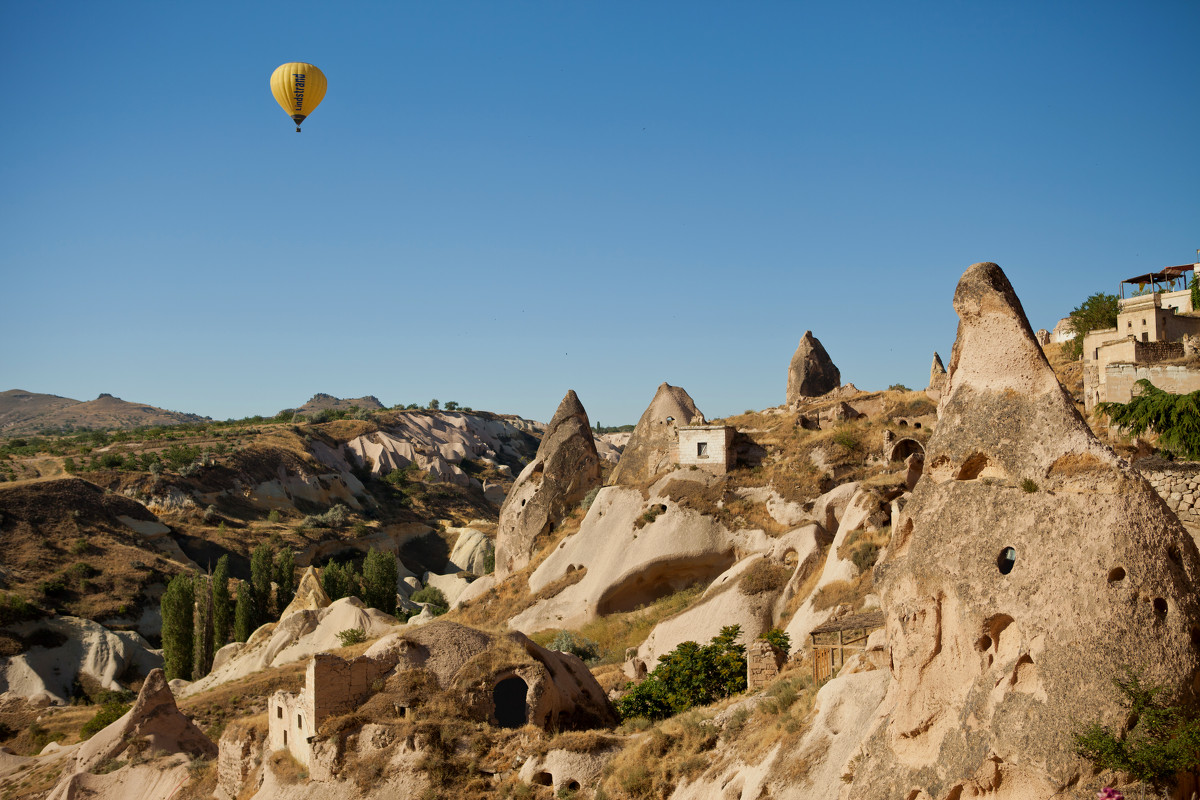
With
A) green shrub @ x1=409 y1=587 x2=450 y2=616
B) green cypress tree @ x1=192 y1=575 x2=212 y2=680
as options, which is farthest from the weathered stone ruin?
green shrub @ x1=409 y1=587 x2=450 y2=616

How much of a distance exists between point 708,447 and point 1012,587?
83.9ft

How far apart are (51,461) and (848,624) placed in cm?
7558

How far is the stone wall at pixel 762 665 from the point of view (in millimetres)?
18094

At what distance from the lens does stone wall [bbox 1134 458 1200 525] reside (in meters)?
14.2

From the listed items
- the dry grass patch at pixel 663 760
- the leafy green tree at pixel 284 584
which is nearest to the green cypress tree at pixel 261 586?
the leafy green tree at pixel 284 584

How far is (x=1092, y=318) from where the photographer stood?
131 feet

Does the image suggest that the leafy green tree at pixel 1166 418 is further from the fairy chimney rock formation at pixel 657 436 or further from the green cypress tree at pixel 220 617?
the green cypress tree at pixel 220 617

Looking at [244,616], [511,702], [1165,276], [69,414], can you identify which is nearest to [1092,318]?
[1165,276]

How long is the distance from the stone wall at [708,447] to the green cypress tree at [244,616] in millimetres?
21330

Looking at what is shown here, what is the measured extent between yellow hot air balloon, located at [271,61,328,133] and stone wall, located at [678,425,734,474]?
68.7ft

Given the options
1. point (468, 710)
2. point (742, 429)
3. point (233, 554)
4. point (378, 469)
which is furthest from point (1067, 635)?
point (378, 469)

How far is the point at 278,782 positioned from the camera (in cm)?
1947

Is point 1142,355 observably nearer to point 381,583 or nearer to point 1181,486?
point 1181,486

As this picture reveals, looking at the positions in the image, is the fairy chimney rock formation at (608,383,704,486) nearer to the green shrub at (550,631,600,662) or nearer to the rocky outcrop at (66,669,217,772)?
the green shrub at (550,631,600,662)
